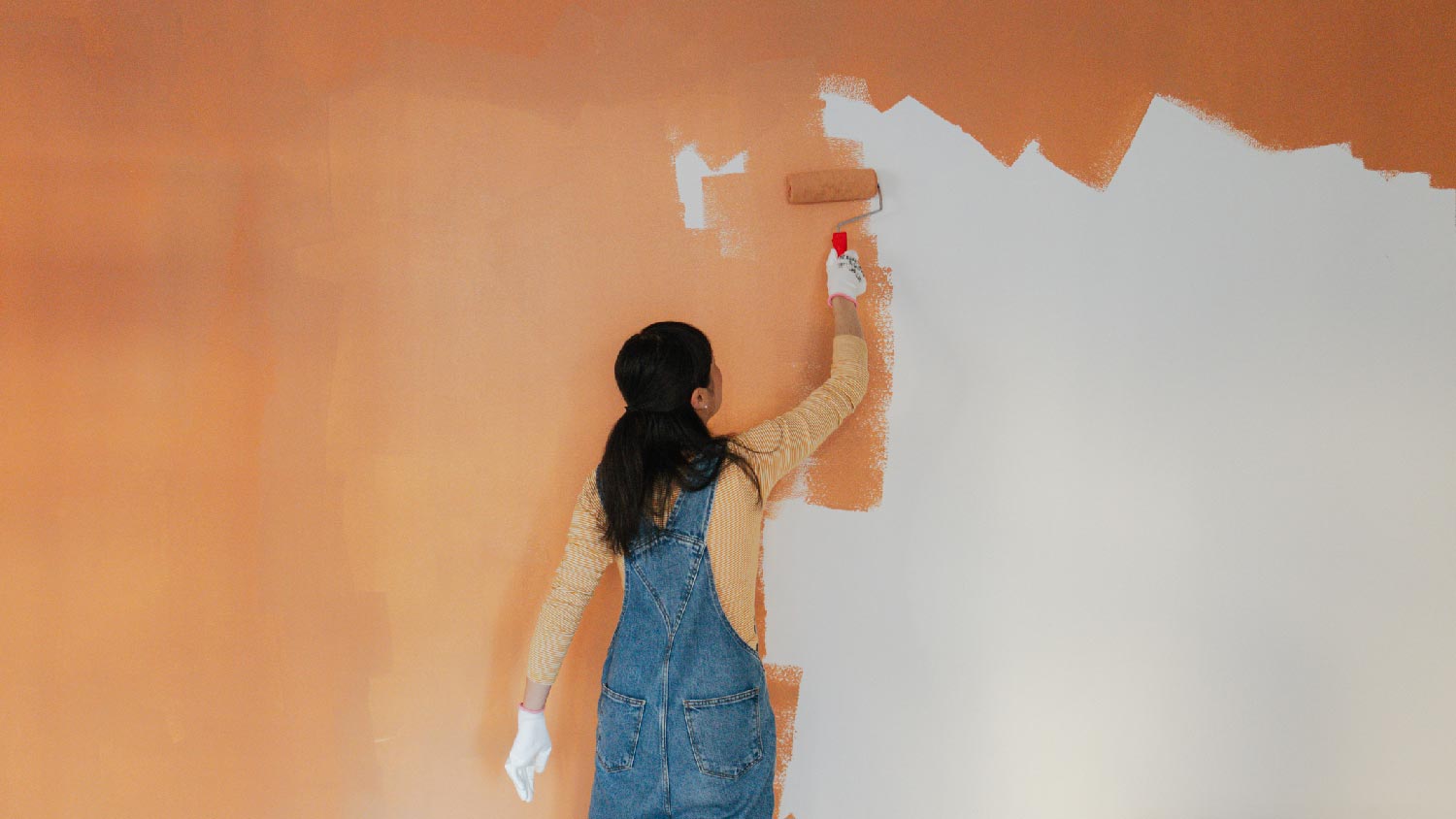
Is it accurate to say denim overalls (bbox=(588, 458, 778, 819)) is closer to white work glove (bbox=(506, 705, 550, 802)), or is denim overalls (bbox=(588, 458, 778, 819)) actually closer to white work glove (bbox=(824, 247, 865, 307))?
white work glove (bbox=(506, 705, 550, 802))

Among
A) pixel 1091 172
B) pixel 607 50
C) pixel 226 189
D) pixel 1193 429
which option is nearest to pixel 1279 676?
pixel 1193 429

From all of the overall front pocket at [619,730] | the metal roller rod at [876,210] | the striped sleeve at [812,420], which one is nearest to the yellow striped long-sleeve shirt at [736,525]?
the striped sleeve at [812,420]

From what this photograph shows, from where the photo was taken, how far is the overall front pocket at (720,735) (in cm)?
125

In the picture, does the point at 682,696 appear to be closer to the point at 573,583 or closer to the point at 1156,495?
the point at 573,583

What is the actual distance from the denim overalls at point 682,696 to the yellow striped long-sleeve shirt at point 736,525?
0.02 metres

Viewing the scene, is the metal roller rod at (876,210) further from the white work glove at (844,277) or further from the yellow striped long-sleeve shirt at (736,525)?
the yellow striped long-sleeve shirt at (736,525)

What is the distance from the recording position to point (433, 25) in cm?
153

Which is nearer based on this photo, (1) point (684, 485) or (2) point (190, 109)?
(1) point (684, 485)

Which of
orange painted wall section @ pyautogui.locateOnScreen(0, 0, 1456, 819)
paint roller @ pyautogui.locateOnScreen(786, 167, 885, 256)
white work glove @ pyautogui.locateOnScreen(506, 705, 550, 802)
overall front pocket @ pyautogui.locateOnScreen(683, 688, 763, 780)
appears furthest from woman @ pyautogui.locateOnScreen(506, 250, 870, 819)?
paint roller @ pyautogui.locateOnScreen(786, 167, 885, 256)

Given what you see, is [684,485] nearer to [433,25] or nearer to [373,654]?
[373,654]

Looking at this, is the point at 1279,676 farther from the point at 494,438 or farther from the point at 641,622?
the point at 494,438

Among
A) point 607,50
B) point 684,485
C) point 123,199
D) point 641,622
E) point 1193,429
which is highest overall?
point 607,50

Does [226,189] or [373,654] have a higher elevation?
[226,189]

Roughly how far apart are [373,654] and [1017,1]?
1.61 metres
